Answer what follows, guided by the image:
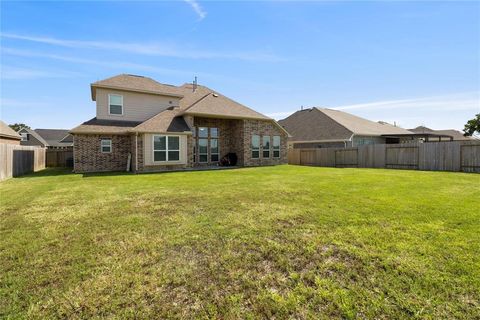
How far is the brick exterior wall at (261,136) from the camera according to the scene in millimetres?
18483

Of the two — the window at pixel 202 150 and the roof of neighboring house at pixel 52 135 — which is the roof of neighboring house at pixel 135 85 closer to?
the window at pixel 202 150

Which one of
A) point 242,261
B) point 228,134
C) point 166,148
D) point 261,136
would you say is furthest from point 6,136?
point 242,261

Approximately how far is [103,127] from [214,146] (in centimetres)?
748

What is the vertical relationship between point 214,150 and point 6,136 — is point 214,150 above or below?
below

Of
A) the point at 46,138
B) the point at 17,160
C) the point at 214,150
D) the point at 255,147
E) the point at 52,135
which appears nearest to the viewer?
the point at 17,160

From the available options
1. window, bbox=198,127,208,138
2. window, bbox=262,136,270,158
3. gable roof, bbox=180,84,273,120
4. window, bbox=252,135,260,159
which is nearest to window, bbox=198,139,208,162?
window, bbox=198,127,208,138

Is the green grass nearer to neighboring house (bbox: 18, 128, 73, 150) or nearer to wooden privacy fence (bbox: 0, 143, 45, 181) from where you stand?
wooden privacy fence (bbox: 0, 143, 45, 181)

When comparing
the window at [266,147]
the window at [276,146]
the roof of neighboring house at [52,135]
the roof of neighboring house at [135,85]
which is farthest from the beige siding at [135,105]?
the roof of neighboring house at [52,135]

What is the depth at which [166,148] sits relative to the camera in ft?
50.5

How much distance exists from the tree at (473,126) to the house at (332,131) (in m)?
25.6

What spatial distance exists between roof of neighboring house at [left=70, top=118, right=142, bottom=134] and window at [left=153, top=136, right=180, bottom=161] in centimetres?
211

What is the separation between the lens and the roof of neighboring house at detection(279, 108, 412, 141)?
23.0m

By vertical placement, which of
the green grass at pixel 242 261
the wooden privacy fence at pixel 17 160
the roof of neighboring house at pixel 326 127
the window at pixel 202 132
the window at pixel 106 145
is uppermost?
the roof of neighboring house at pixel 326 127

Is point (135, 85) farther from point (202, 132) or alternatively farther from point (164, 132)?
point (202, 132)
